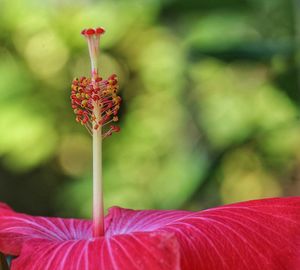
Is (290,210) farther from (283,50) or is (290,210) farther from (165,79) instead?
(165,79)

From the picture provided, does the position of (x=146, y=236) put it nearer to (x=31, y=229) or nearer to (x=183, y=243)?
(x=183, y=243)

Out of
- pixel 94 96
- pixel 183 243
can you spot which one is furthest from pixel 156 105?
pixel 183 243

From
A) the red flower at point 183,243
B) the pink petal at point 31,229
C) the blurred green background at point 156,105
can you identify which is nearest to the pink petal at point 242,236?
the red flower at point 183,243

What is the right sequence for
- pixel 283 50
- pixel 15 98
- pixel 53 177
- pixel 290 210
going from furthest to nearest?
pixel 53 177 < pixel 15 98 < pixel 283 50 < pixel 290 210

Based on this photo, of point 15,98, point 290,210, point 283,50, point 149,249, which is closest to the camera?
point 149,249

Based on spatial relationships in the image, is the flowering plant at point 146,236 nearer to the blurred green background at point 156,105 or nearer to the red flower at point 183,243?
the red flower at point 183,243

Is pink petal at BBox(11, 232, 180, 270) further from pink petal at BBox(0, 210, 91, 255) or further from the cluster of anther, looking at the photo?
the cluster of anther

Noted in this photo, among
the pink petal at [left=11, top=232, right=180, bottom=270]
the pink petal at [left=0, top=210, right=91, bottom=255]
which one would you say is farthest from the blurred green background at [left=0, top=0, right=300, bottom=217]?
the pink petal at [left=11, top=232, right=180, bottom=270]

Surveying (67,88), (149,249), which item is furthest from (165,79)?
(149,249)
